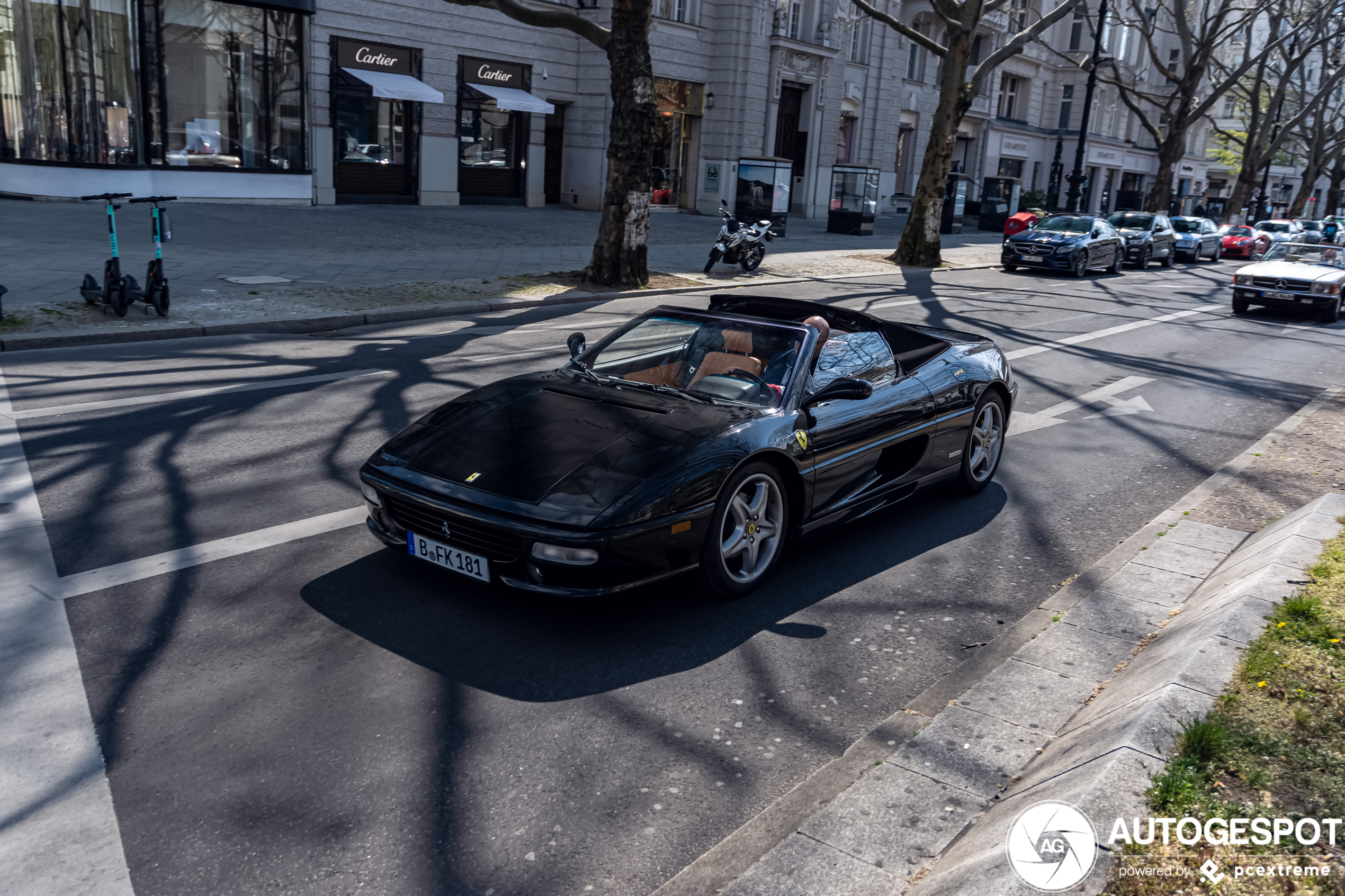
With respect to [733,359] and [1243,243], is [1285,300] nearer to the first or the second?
[733,359]

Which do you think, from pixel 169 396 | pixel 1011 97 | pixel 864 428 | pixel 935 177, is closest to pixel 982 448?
pixel 864 428

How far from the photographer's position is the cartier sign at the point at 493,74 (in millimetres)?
29188

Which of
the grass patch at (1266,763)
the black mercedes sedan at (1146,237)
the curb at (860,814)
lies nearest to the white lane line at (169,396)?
the curb at (860,814)

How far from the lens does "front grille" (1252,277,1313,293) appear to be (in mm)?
19547

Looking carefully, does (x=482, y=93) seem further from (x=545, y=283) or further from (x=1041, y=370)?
(x=1041, y=370)

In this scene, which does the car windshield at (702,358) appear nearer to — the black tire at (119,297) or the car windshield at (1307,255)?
the black tire at (119,297)

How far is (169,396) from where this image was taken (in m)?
8.43

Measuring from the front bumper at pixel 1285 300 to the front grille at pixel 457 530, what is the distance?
19692 mm

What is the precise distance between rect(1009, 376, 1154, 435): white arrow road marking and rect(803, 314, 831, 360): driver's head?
3.58 m

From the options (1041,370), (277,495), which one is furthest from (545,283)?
(277,495)

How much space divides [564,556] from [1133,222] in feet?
103

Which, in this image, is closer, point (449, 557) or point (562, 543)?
point (562, 543)

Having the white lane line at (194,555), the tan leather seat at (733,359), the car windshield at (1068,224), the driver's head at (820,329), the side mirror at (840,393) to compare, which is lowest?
the white lane line at (194,555)

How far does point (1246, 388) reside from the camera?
1212 cm
